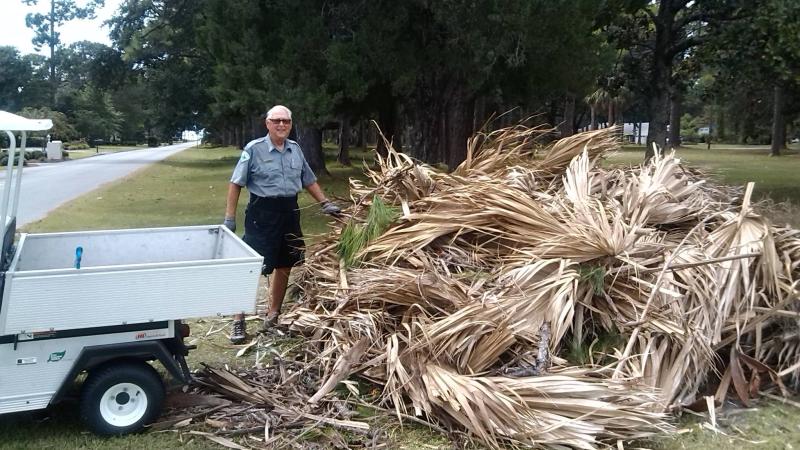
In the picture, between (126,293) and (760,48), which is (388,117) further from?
(126,293)

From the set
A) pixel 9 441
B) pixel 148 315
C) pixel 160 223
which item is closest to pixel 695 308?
pixel 148 315

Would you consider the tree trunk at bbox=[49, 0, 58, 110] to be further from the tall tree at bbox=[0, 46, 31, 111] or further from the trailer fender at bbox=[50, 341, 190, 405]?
the trailer fender at bbox=[50, 341, 190, 405]

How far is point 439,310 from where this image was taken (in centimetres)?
499

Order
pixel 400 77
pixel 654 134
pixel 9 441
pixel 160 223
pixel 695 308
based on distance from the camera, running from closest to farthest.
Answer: pixel 9 441 < pixel 695 308 < pixel 400 77 < pixel 160 223 < pixel 654 134

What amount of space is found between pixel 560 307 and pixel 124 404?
2.83 metres

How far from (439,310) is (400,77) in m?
8.29

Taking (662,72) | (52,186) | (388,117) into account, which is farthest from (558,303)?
(52,186)

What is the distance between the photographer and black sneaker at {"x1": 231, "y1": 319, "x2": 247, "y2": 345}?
608 centimetres

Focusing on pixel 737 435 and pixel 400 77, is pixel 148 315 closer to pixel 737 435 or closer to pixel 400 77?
pixel 737 435

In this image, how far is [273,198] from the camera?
6.20 m

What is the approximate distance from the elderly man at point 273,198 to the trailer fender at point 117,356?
1689mm

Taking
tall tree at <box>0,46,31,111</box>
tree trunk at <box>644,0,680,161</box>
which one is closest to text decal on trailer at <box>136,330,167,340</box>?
tree trunk at <box>644,0,680,161</box>

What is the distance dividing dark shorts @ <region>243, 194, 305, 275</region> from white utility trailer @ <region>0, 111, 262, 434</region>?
5.61 ft

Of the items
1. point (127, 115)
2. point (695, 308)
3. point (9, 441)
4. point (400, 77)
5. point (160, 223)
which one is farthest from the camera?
point (127, 115)
